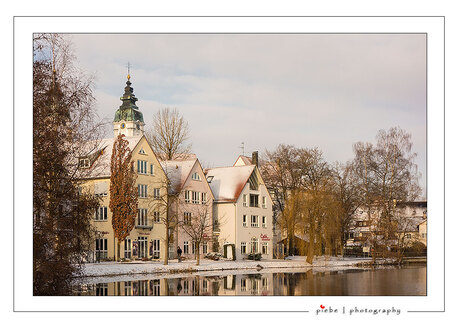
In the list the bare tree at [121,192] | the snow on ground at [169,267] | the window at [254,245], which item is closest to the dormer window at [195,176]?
the snow on ground at [169,267]

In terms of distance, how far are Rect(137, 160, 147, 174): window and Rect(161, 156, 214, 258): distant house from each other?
11.0 feet

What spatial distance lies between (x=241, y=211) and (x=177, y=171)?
7.28m

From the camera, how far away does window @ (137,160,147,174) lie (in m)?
50.1

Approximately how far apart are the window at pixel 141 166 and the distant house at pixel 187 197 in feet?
11.0

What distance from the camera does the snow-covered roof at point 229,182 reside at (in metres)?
59.3

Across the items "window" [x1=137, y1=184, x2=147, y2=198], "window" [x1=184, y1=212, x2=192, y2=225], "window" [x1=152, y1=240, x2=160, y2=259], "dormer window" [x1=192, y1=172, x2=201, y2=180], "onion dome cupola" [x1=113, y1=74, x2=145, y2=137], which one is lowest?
"window" [x1=152, y1=240, x2=160, y2=259]

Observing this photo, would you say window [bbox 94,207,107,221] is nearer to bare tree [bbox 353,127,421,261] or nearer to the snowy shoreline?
the snowy shoreline

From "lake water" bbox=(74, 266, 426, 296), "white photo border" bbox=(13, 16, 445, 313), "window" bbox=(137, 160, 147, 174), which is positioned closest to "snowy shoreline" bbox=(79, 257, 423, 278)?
"lake water" bbox=(74, 266, 426, 296)

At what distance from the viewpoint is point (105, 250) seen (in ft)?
155

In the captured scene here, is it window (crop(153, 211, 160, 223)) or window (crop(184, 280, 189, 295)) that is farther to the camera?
window (crop(153, 211, 160, 223))

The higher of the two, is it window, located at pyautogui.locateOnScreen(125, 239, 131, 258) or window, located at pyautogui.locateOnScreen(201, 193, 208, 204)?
window, located at pyautogui.locateOnScreen(201, 193, 208, 204)

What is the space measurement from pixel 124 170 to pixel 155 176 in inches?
186

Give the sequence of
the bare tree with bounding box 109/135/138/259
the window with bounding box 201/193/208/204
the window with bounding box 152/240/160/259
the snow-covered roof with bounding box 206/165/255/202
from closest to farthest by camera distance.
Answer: the bare tree with bounding box 109/135/138/259, the window with bounding box 152/240/160/259, the window with bounding box 201/193/208/204, the snow-covered roof with bounding box 206/165/255/202
